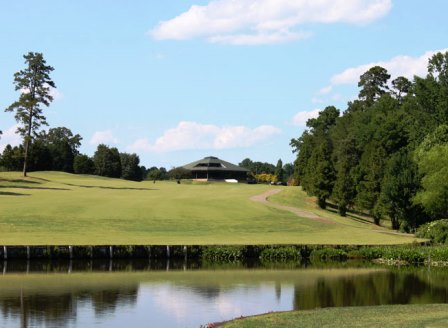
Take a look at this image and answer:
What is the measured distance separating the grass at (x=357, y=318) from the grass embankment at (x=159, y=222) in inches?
1290

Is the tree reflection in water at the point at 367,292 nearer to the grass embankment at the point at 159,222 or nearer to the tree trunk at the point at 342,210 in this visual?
the grass embankment at the point at 159,222

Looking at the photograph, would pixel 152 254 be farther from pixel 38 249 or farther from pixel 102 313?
pixel 102 313

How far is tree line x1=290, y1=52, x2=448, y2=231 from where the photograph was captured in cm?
7881

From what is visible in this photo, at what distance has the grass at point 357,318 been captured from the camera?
91.4ft

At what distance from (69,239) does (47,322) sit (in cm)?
3130

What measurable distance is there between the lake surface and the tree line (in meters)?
23.2

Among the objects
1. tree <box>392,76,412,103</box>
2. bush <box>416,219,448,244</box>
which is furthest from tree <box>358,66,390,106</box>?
bush <box>416,219,448,244</box>

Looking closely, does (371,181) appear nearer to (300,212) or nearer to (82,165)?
(300,212)

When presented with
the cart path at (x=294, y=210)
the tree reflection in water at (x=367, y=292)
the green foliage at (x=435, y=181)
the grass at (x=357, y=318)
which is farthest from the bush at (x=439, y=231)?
the grass at (x=357, y=318)

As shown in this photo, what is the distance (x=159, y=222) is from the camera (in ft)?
249

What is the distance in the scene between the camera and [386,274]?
52500 mm

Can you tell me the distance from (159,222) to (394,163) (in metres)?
31.2

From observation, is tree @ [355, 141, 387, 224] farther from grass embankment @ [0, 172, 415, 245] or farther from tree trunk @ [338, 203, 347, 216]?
grass embankment @ [0, 172, 415, 245]

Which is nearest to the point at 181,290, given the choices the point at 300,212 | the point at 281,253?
the point at 281,253
